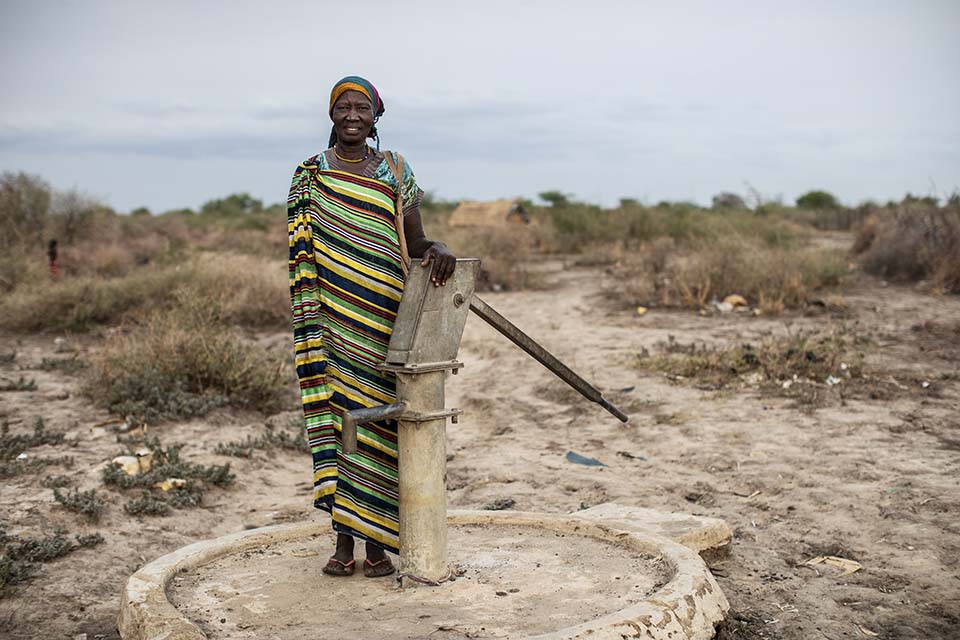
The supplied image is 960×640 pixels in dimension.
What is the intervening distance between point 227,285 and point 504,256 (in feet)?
15.7

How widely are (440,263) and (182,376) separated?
14.9 ft

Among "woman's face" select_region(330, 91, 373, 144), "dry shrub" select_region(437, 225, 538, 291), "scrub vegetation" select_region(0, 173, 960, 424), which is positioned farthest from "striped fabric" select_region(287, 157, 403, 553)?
"dry shrub" select_region(437, 225, 538, 291)

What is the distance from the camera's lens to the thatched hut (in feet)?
67.3

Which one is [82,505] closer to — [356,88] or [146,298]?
[356,88]

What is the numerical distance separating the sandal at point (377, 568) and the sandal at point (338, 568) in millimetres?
57

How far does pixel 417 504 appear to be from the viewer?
121 inches

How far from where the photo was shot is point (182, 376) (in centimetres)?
692

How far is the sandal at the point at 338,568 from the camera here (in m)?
3.31

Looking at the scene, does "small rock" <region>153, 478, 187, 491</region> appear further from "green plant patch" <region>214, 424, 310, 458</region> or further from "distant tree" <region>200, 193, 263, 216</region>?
"distant tree" <region>200, 193, 263, 216</region>

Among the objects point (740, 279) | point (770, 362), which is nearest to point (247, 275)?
point (740, 279)

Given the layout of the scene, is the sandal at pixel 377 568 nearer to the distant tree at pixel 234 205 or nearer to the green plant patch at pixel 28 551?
the green plant patch at pixel 28 551

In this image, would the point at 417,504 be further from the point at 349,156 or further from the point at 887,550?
the point at 887,550

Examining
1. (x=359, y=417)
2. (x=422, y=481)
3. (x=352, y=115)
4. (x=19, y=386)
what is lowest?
(x=19, y=386)

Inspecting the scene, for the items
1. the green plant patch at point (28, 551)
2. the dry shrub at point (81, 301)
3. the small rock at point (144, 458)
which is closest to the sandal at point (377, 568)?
the green plant patch at point (28, 551)
